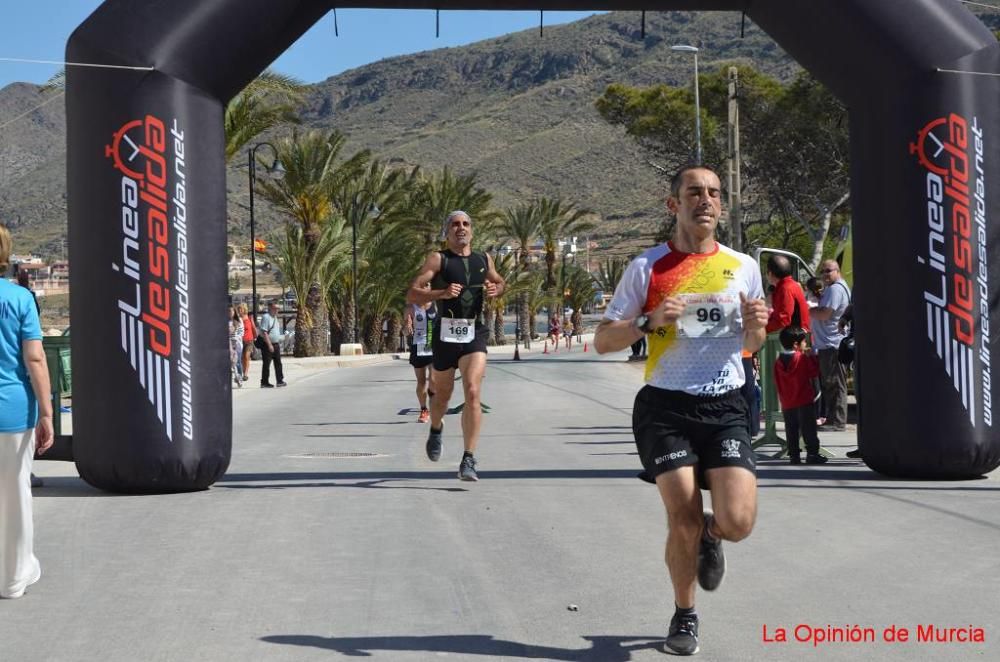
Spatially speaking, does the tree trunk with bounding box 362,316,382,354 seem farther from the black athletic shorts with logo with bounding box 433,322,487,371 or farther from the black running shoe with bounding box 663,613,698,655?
the black running shoe with bounding box 663,613,698,655

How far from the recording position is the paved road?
5.29 meters

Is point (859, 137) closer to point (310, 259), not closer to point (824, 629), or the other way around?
point (824, 629)

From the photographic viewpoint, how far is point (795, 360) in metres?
11.5

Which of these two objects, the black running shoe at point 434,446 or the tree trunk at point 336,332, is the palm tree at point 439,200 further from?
the black running shoe at point 434,446

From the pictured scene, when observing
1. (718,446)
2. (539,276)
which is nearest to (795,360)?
(718,446)

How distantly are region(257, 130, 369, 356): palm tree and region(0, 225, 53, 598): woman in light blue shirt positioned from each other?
40.1 metres

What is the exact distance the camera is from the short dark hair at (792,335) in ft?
36.2

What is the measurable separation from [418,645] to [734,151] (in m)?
25.5

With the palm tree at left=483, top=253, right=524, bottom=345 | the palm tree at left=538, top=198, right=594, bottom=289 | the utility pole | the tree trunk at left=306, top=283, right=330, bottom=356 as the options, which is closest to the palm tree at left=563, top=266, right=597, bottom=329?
the palm tree at left=538, top=198, right=594, bottom=289

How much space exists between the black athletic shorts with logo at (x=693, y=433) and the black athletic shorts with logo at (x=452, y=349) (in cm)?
492

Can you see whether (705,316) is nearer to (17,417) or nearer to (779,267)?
(17,417)

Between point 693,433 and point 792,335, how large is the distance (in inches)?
244

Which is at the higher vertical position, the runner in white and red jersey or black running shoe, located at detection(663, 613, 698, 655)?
the runner in white and red jersey

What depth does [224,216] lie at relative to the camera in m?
9.66
